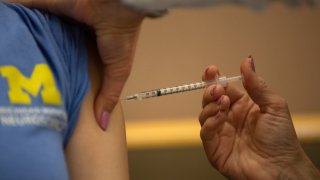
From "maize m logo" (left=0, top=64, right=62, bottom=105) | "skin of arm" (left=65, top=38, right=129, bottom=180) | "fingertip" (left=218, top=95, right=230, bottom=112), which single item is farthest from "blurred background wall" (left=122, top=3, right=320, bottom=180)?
"maize m logo" (left=0, top=64, right=62, bottom=105)

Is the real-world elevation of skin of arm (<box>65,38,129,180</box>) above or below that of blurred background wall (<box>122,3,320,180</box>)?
above

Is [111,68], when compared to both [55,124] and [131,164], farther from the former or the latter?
[131,164]

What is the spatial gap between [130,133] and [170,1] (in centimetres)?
87

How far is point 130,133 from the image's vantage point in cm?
124

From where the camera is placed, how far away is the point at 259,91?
3.07 feet

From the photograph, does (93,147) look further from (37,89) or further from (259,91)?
(259,91)

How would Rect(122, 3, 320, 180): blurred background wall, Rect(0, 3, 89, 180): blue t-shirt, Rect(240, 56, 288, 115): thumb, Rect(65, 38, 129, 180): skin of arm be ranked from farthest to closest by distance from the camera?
Rect(122, 3, 320, 180): blurred background wall
Rect(240, 56, 288, 115): thumb
Rect(65, 38, 129, 180): skin of arm
Rect(0, 3, 89, 180): blue t-shirt

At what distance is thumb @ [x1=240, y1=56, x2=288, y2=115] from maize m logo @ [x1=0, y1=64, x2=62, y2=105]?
0.44 metres

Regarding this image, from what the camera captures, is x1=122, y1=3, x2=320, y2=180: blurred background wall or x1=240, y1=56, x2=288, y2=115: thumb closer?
x1=240, y1=56, x2=288, y2=115: thumb

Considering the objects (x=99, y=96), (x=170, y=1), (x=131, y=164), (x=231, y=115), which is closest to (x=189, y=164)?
(x=131, y=164)

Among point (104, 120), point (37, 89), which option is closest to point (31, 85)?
point (37, 89)

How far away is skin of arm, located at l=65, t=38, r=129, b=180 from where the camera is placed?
0.70m

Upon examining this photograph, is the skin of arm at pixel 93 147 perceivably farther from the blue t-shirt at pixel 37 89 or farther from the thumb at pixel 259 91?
the thumb at pixel 259 91

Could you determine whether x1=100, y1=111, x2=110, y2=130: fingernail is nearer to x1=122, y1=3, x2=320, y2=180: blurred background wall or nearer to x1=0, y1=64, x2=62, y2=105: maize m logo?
x1=0, y1=64, x2=62, y2=105: maize m logo
